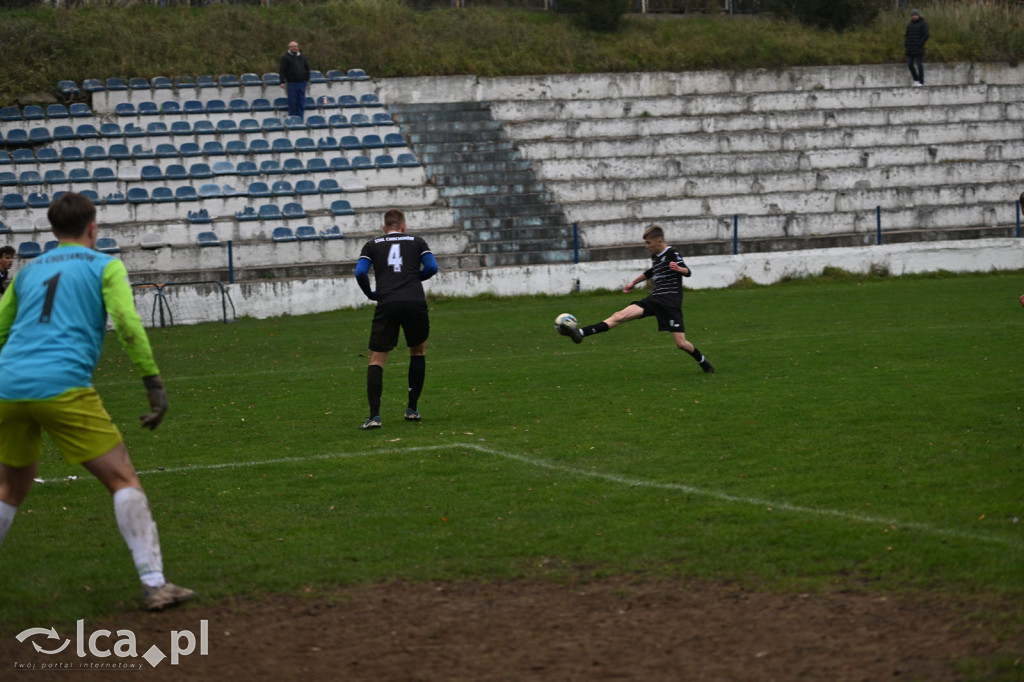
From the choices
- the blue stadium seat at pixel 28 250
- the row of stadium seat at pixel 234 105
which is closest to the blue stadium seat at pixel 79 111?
the row of stadium seat at pixel 234 105

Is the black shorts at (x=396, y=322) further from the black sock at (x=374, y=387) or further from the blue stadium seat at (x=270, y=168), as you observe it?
the blue stadium seat at (x=270, y=168)

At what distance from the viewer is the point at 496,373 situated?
13648 millimetres

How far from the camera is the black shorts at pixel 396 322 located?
10203 mm

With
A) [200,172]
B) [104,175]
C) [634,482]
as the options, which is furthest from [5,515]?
[104,175]

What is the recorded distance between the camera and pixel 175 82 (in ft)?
99.6

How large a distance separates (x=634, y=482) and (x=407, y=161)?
21862mm

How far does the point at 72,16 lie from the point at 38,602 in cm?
3253

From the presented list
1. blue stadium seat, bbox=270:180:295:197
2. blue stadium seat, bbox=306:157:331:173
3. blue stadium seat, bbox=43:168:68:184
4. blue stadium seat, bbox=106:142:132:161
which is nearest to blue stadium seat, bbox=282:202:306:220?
blue stadium seat, bbox=270:180:295:197

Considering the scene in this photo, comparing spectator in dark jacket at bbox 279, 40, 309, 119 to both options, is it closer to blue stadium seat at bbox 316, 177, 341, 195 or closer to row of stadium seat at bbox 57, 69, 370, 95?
row of stadium seat at bbox 57, 69, 370, 95

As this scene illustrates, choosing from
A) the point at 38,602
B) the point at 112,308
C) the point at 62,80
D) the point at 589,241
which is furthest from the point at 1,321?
the point at 62,80

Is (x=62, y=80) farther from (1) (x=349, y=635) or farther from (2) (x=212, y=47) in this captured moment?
(1) (x=349, y=635)

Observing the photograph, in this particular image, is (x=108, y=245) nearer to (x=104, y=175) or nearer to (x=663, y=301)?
(x=104, y=175)

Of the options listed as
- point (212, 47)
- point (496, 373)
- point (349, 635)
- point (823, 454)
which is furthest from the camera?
point (212, 47)

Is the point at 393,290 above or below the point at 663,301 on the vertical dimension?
above
